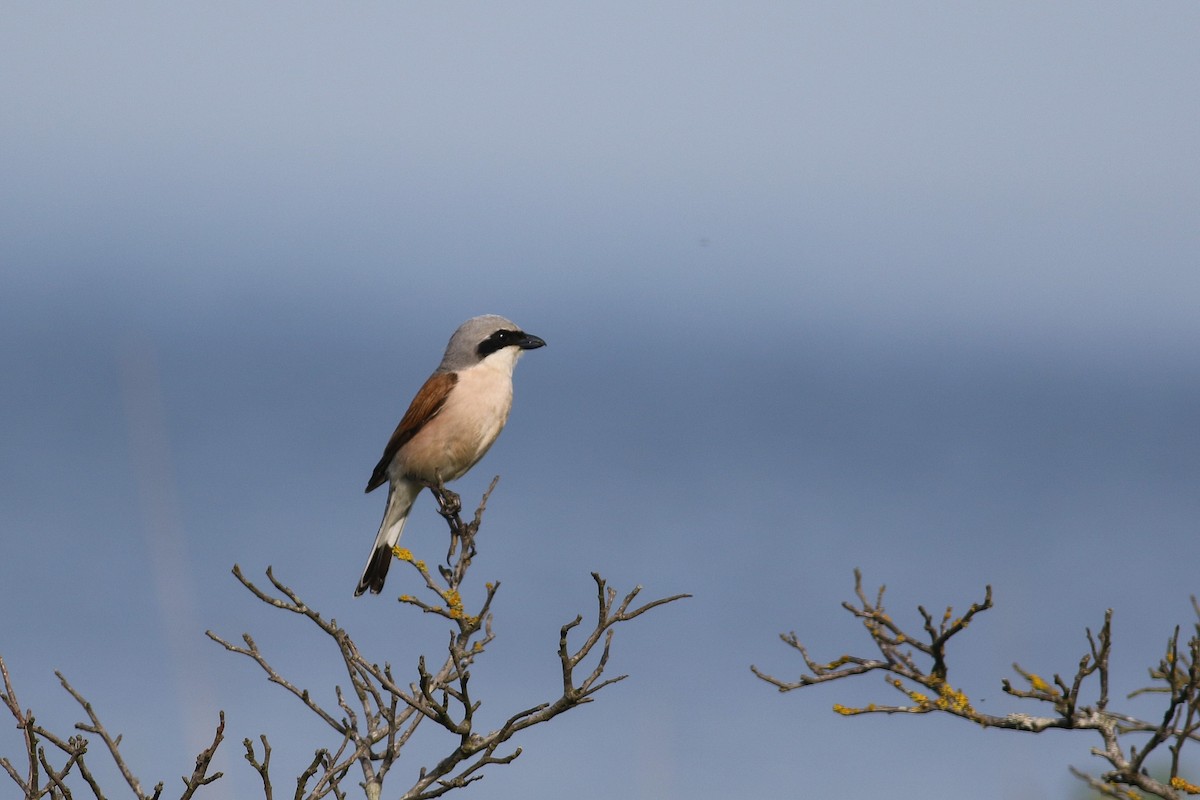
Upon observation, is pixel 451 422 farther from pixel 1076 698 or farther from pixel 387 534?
pixel 1076 698

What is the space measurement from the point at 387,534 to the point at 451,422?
1.79 ft

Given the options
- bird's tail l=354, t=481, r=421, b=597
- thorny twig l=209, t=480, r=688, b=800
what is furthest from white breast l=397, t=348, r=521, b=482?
thorny twig l=209, t=480, r=688, b=800

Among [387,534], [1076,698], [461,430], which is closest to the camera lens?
[1076,698]

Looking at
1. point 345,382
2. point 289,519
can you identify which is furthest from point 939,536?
point 345,382

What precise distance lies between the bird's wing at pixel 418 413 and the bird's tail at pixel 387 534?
0.27 ft

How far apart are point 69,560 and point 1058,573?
125ft

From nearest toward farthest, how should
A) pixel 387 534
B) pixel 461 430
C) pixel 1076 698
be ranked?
pixel 1076 698 < pixel 461 430 < pixel 387 534

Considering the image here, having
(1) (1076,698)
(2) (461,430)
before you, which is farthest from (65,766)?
(2) (461,430)

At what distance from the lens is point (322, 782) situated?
8.97 feet

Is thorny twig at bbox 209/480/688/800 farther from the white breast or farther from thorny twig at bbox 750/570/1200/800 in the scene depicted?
the white breast

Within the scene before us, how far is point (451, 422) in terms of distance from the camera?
5.07m

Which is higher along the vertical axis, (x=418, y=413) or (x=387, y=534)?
(x=418, y=413)

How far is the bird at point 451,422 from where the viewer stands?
5.09 metres

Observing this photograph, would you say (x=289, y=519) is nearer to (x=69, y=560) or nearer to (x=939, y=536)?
(x=69, y=560)
